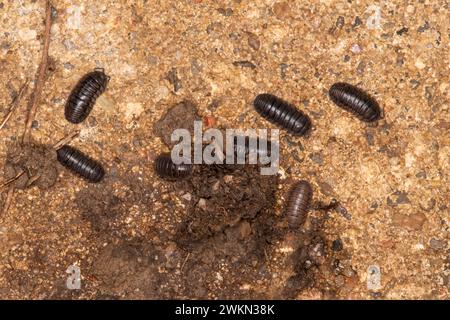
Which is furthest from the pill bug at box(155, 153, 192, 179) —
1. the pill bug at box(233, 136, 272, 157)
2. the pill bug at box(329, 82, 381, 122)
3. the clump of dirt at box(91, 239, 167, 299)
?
the pill bug at box(329, 82, 381, 122)

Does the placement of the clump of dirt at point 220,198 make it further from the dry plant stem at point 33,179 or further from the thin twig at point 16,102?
the thin twig at point 16,102

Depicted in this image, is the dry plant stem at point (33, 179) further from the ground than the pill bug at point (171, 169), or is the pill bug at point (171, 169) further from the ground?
the pill bug at point (171, 169)

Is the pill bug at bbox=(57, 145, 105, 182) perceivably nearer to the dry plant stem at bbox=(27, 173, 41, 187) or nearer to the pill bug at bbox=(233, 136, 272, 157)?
the dry plant stem at bbox=(27, 173, 41, 187)

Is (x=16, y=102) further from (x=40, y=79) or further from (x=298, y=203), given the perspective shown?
(x=298, y=203)

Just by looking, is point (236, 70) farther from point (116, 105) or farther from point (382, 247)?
point (382, 247)

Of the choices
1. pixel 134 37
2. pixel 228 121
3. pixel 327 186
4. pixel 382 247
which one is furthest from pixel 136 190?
pixel 382 247

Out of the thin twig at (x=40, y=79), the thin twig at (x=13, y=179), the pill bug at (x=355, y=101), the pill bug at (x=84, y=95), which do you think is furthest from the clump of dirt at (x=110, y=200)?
the pill bug at (x=355, y=101)

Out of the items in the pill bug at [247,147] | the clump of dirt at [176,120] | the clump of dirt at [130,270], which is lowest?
the clump of dirt at [130,270]
